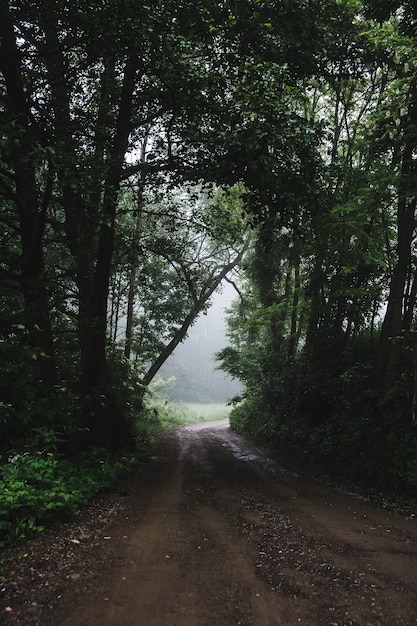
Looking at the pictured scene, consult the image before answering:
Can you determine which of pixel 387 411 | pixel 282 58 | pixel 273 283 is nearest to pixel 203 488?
pixel 387 411

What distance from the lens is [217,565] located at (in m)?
4.09

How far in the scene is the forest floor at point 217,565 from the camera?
10.5 ft

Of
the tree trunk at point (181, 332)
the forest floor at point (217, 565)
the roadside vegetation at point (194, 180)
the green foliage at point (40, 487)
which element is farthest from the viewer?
the tree trunk at point (181, 332)

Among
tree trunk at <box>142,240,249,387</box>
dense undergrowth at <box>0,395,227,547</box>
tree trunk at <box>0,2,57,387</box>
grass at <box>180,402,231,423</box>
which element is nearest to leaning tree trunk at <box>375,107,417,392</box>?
dense undergrowth at <box>0,395,227,547</box>

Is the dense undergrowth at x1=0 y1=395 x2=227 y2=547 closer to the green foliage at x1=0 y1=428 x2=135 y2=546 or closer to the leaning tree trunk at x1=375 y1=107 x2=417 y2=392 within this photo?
the green foliage at x1=0 y1=428 x2=135 y2=546

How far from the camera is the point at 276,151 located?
23.6 feet

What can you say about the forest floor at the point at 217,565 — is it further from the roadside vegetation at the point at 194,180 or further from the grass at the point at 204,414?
the grass at the point at 204,414

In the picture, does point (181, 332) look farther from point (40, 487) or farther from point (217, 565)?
point (217, 565)

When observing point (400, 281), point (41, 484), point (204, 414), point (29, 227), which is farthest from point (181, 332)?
point (204, 414)

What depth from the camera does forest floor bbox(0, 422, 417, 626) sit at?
10.5ft

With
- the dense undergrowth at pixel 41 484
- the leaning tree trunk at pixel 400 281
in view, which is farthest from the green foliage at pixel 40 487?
the leaning tree trunk at pixel 400 281

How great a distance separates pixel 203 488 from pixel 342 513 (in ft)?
8.95

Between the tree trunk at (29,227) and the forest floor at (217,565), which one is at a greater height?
the tree trunk at (29,227)

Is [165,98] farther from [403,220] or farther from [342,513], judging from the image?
[342,513]
